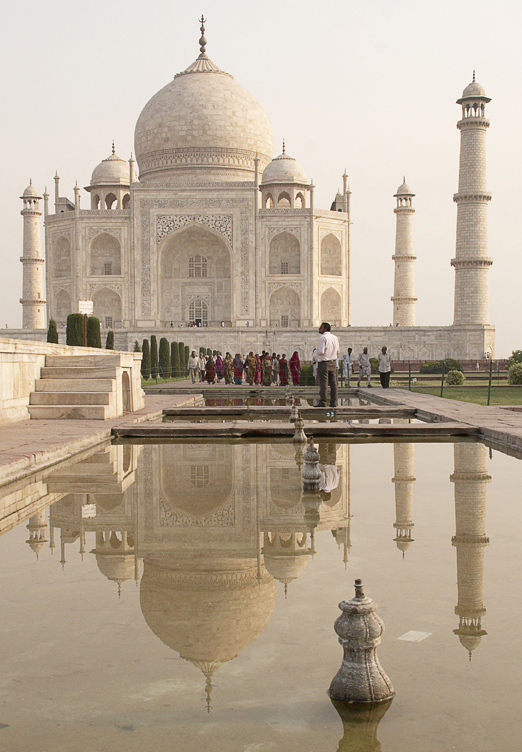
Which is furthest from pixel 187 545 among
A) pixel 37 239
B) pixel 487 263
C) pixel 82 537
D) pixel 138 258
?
pixel 37 239

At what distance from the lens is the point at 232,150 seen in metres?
33.1

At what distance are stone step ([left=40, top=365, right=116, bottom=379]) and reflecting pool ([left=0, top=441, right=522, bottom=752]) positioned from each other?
13.6 feet

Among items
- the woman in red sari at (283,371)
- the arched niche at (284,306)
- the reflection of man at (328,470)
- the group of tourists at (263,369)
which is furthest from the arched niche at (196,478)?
the arched niche at (284,306)

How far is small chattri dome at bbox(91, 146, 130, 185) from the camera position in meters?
34.0

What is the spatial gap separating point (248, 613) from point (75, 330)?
12.1 m

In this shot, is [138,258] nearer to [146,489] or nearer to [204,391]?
[204,391]

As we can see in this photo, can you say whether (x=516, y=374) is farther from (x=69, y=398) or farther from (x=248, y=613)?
(x=248, y=613)

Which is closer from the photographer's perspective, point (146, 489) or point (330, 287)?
point (146, 489)

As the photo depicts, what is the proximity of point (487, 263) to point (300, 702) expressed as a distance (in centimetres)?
2608

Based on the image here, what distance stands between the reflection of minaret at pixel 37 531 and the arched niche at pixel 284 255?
2891 cm

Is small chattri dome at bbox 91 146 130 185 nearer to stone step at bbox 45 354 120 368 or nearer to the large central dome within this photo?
the large central dome

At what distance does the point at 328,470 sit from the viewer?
4.73 meters

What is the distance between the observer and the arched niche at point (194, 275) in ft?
105

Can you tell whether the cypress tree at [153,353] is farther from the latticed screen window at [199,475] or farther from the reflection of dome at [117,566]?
the reflection of dome at [117,566]
